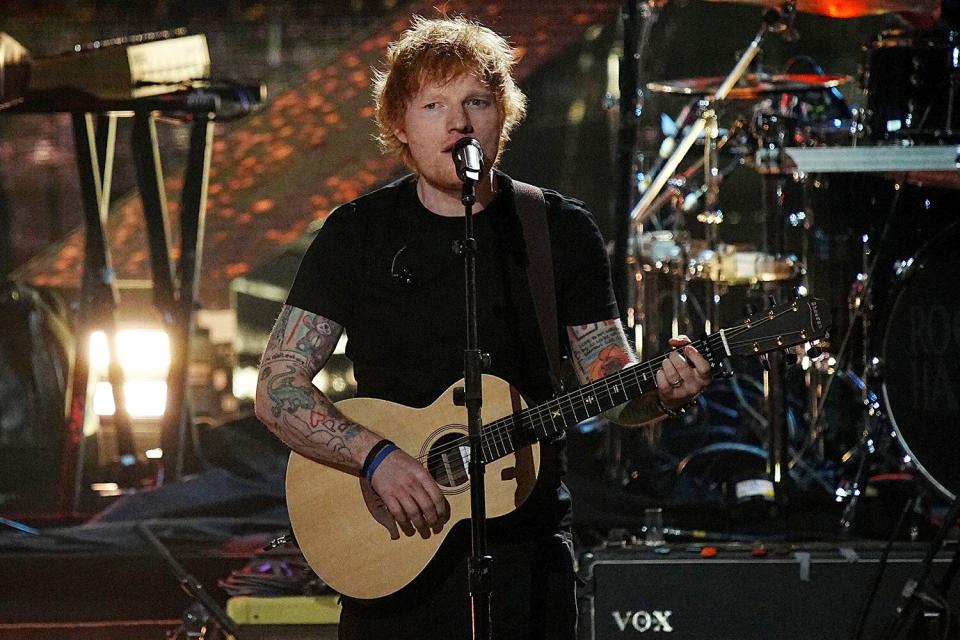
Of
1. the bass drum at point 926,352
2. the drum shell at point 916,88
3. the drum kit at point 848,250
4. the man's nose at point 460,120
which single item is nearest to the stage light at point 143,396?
the drum kit at point 848,250

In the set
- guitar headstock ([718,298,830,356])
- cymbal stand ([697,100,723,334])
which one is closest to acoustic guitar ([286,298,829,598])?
guitar headstock ([718,298,830,356])

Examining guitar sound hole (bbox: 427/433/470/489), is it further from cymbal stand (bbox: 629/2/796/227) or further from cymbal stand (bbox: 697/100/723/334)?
cymbal stand (bbox: 697/100/723/334)

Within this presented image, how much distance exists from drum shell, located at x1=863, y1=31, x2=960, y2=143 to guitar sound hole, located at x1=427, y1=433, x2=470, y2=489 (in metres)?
3.53

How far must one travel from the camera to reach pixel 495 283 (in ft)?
9.71

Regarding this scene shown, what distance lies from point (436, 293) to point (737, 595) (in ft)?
5.68

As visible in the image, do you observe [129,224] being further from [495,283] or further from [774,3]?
[495,283]

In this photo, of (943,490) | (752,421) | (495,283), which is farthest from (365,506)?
(752,421)

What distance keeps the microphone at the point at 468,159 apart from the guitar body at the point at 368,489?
1.68 ft

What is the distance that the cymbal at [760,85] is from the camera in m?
5.92

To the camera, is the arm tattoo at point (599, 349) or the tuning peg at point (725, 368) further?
the arm tattoo at point (599, 349)

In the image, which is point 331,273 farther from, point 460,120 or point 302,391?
point 460,120

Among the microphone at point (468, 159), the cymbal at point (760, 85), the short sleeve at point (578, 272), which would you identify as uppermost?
the cymbal at point (760, 85)

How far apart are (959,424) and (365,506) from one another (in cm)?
338

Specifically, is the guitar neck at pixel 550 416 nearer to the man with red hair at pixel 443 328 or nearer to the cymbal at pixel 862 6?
the man with red hair at pixel 443 328
